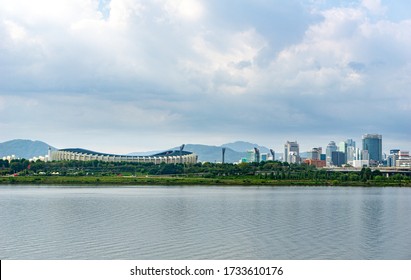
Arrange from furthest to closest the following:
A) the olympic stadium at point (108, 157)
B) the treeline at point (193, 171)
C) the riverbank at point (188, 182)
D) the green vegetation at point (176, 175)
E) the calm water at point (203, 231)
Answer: the olympic stadium at point (108, 157) → the treeline at point (193, 171) → the green vegetation at point (176, 175) → the riverbank at point (188, 182) → the calm water at point (203, 231)

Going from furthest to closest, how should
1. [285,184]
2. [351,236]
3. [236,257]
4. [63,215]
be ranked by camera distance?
[285,184]
[63,215]
[351,236]
[236,257]

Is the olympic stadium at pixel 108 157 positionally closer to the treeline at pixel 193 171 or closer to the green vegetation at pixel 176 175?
the green vegetation at pixel 176 175

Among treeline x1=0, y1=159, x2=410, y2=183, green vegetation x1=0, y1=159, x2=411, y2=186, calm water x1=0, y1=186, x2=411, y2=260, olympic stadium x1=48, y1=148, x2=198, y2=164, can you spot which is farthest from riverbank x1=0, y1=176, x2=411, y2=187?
olympic stadium x1=48, y1=148, x2=198, y2=164

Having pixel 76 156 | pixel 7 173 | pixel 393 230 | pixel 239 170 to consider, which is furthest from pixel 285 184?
pixel 76 156

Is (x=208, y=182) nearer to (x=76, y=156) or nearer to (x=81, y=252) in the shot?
(x=81, y=252)

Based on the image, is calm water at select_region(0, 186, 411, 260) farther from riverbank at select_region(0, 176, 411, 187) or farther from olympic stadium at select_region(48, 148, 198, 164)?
olympic stadium at select_region(48, 148, 198, 164)

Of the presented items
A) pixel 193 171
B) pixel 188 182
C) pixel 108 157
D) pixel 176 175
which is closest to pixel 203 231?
pixel 188 182

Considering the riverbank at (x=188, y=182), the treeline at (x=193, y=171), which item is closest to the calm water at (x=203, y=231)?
the riverbank at (x=188, y=182)
